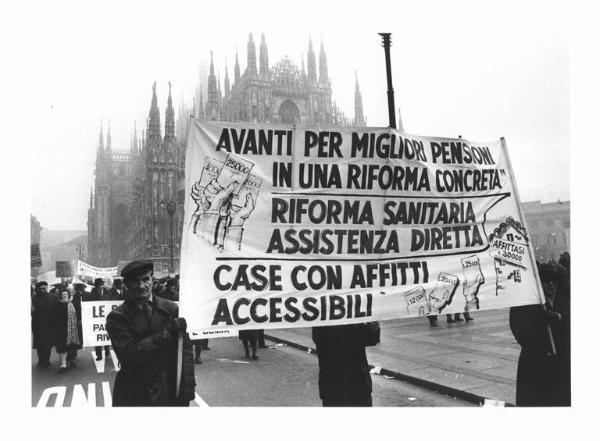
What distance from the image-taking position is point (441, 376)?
7.43 meters

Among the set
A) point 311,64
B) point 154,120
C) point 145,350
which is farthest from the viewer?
point 311,64

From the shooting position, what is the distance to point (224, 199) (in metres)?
3.85

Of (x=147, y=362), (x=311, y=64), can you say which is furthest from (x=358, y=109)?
(x=147, y=362)

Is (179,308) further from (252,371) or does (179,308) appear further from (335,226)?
(252,371)

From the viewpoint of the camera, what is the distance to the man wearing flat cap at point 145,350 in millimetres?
3484

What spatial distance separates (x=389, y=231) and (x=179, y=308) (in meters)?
1.84

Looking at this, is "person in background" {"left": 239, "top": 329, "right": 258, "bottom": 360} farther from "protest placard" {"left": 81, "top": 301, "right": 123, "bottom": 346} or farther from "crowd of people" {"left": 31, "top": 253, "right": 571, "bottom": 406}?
"crowd of people" {"left": 31, "top": 253, "right": 571, "bottom": 406}

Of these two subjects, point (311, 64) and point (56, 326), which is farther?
point (311, 64)

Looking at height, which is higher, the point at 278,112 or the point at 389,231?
the point at 278,112

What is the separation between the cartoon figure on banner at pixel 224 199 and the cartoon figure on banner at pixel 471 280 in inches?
76.5

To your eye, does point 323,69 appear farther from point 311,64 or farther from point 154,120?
point 154,120

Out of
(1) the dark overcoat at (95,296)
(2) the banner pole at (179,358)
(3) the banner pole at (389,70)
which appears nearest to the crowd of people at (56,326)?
(1) the dark overcoat at (95,296)

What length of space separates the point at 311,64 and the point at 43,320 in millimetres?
57432

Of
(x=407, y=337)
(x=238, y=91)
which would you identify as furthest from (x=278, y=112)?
(x=407, y=337)
